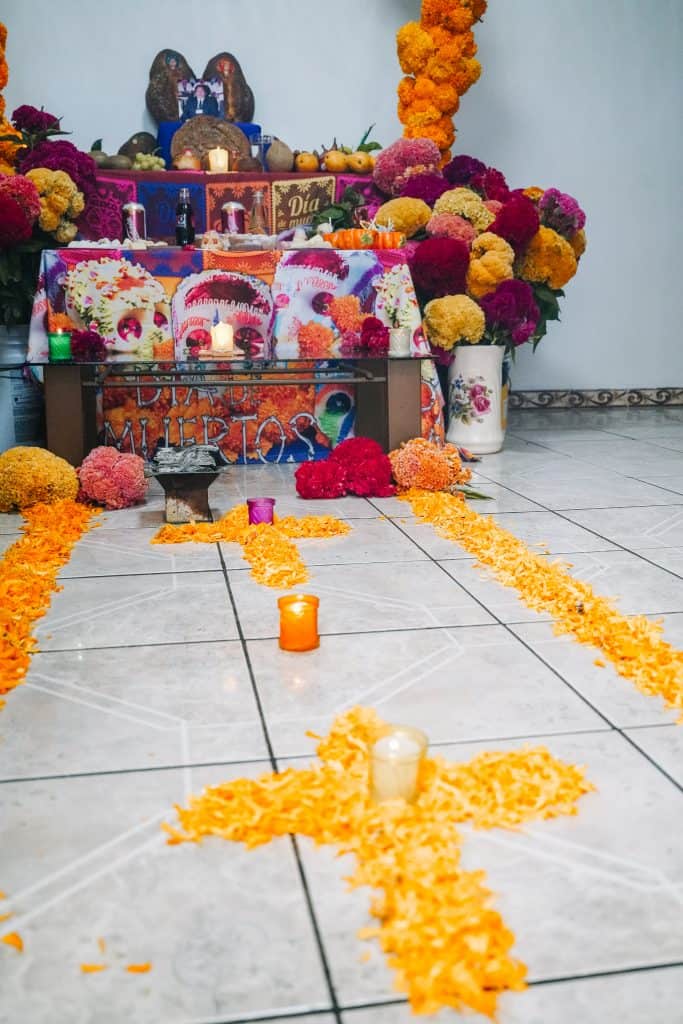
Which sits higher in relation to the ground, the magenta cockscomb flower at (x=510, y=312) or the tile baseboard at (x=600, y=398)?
the magenta cockscomb flower at (x=510, y=312)

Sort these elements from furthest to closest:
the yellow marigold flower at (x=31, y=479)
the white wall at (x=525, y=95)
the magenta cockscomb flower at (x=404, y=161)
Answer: the white wall at (x=525, y=95), the magenta cockscomb flower at (x=404, y=161), the yellow marigold flower at (x=31, y=479)

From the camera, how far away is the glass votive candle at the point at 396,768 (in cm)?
113

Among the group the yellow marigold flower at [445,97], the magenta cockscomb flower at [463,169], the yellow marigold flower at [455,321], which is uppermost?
the yellow marigold flower at [445,97]

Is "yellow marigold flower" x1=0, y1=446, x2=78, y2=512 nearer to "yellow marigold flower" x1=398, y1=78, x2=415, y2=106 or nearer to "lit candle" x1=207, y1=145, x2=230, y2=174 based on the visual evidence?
"lit candle" x1=207, y1=145, x2=230, y2=174

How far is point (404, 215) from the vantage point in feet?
13.0

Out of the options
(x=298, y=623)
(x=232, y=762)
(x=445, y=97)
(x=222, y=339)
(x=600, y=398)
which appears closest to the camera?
(x=232, y=762)

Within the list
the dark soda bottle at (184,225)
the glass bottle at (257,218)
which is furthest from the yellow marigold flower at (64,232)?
the glass bottle at (257,218)

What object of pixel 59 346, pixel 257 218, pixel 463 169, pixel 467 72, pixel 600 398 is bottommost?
pixel 600 398

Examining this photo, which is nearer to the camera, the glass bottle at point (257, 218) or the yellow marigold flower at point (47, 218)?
the yellow marigold flower at point (47, 218)

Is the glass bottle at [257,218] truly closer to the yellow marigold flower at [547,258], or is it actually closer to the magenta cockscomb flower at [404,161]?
the magenta cockscomb flower at [404,161]

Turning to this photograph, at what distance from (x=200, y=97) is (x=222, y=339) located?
2.01 m

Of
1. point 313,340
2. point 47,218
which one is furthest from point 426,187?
point 47,218

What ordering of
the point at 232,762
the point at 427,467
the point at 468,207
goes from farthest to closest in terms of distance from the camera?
the point at 468,207 < the point at 427,467 < the point at 232,762

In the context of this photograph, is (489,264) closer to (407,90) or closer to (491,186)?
(491,186)
